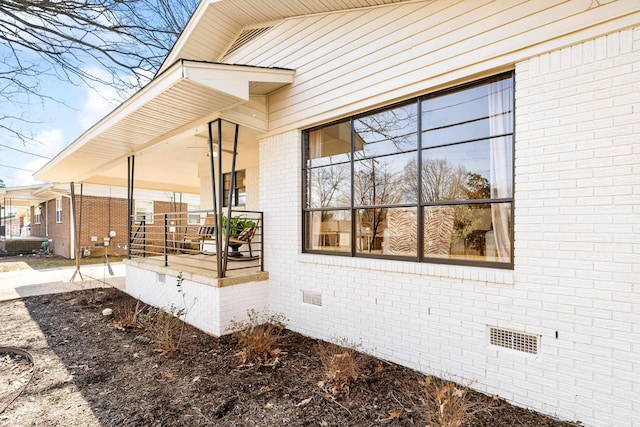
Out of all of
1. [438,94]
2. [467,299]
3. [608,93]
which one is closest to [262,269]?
[467,299]

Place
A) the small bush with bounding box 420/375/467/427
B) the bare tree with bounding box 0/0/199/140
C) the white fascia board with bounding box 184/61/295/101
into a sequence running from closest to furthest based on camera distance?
1. the small bush with bounding box 420/375/467/427
2. the white fascia board with bounding box 184/61/295/101
3. the bare tree with bounding box 0/0/199/140

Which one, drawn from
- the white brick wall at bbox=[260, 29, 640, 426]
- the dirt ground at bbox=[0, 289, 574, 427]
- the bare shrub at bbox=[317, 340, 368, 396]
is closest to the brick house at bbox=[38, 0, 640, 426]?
the white brick wall at bbox=[260, 29, 640, 426]

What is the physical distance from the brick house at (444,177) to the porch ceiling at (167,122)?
1.5 inches

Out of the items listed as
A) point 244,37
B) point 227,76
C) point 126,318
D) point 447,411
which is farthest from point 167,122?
point 447,411

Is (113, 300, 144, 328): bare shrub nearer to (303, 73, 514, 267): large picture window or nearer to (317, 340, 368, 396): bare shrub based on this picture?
(303, 73, 514, 267): large picture window

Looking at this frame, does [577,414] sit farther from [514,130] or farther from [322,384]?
[514,130]

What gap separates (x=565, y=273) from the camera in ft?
8.43

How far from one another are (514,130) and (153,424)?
4094 mm

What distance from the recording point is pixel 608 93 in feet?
7.91

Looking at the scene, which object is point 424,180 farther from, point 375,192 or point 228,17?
point 228,17

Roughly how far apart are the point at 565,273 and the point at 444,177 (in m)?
1.42

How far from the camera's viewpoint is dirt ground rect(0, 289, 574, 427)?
2600 millimetres

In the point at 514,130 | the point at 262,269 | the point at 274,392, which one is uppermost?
the point at 514,130

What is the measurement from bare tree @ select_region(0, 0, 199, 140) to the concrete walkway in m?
3.91
